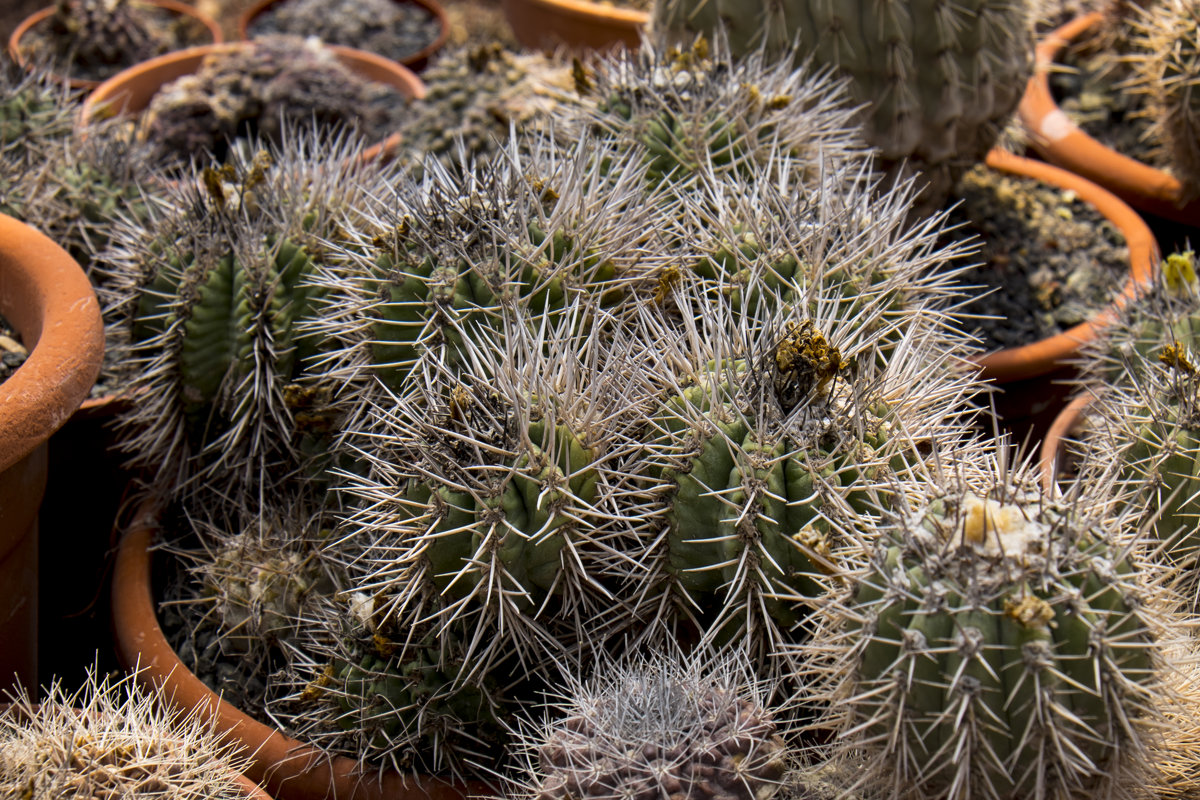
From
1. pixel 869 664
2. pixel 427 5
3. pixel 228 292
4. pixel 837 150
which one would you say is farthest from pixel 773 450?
pixel 427 5

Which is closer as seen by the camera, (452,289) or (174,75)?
(452,289)

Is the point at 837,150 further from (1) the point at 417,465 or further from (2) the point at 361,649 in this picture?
(2) the point at 361,649

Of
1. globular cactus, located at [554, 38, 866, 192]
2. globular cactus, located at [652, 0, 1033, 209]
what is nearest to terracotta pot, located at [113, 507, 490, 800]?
globular cactus, located at [554, 38, 866, 192]

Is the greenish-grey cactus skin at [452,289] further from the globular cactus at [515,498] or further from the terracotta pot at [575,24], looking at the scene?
the terracotta pot at [575,24]

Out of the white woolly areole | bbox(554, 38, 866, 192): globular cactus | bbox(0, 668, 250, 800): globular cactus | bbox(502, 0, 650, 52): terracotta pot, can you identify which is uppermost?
bbox(554, 38, 866, 192): globular cactus

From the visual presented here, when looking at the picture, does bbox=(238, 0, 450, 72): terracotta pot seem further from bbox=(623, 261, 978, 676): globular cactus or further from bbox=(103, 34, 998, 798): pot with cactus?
bbox=(623, 261, 978, 676): globular cactus

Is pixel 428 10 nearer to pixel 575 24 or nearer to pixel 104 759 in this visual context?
pixel 575 24

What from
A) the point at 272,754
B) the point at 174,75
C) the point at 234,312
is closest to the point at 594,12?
the point at 174,75
